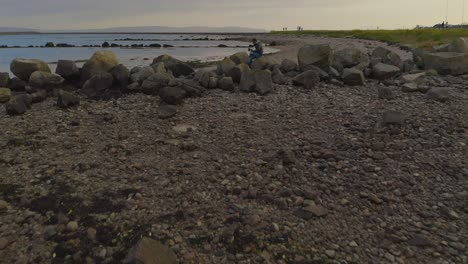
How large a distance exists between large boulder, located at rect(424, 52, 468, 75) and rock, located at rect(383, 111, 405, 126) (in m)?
7.26

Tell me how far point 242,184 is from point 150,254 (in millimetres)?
2495

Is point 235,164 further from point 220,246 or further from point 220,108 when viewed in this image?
point 220,108

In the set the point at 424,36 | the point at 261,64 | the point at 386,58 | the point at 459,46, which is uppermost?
the point at 424,36

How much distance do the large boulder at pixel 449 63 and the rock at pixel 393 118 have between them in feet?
23.8

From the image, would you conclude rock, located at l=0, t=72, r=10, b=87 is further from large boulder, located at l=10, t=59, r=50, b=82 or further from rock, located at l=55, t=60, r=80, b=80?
rock, located at l=55, t=60, r=80, b=80

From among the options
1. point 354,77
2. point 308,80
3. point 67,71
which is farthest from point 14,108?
point 354,77

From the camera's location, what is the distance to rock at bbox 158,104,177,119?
10.1 m

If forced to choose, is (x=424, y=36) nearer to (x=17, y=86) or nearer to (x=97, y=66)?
(x=97, y=66)

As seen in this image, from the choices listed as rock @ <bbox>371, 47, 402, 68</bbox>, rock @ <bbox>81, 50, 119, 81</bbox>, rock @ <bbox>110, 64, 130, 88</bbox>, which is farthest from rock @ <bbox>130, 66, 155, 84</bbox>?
rock @ <bbox>371, 47, 402, 68</bbox>

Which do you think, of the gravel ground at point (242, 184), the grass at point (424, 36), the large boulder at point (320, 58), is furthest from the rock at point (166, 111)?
the grass at point (424, 36)

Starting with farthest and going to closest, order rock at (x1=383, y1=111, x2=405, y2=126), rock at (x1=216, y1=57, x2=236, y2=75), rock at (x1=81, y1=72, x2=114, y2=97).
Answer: rock at (x1=216, y1=57, x2=236, y2=75) → rock at (x1=81, y1=72, x2=114, y2=97) → rock at (x1=383, y1=111, x2=405, y2=126)

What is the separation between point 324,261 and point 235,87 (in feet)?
29.6

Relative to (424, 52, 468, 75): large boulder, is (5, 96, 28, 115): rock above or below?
below

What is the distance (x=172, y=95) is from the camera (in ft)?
36.5
